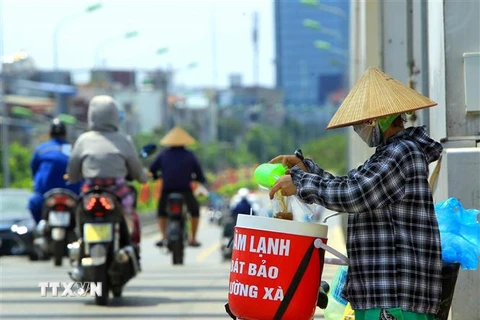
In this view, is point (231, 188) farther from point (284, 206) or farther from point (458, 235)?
point (284, 206)

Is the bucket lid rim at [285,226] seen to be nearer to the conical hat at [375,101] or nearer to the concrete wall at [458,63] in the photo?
the conical hat at [375,101]

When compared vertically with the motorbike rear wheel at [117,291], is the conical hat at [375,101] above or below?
above

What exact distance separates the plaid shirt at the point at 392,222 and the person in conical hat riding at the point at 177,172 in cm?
1181

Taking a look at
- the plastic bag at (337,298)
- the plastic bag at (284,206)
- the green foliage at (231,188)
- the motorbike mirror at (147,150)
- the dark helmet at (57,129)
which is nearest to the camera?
the plastic bag at (284,206)

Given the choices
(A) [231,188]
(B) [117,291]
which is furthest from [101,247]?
(A) [231,188]

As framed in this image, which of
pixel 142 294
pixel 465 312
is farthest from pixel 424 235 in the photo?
pixel 142 294

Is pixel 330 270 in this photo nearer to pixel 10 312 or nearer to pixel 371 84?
pixel 10 312

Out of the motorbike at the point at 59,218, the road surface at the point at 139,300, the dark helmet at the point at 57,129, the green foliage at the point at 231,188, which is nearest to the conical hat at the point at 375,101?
the road surface at the point at 139,300

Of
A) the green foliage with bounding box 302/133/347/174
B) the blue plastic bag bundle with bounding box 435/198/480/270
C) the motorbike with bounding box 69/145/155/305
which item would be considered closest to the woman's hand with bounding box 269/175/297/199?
the blue plastic bag bundle with bounding box 435/198/480/270

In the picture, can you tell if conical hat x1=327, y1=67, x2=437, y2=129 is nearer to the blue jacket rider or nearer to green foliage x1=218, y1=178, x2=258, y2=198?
the blue jacket rider

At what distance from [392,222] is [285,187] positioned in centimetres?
43

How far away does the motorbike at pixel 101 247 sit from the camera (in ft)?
32.6

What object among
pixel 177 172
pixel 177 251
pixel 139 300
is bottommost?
pixel 177 251

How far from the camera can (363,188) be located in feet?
15.9
